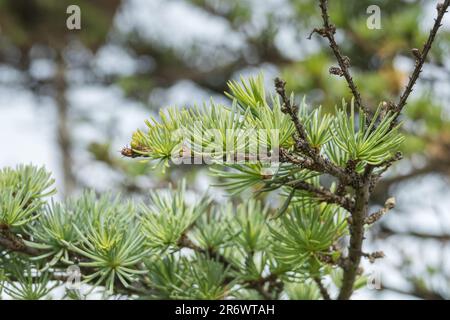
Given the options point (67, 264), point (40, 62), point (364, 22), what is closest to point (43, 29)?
point (40, 62)

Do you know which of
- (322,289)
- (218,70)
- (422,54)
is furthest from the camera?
(218,70)

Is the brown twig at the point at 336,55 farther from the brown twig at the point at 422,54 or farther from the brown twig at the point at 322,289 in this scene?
the brown twig at the point at 322,289

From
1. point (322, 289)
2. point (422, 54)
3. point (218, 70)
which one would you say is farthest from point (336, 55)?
point (218, 70)

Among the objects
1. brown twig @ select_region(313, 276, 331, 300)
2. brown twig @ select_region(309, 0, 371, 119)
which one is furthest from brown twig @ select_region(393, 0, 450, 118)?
brown twig @ select_region(313, 276, 331, 300)

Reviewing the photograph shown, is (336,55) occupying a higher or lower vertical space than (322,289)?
higher

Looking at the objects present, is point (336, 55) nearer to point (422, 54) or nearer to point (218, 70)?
point (422, 54)

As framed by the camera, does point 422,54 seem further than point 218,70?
No

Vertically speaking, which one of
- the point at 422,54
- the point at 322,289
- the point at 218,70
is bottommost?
the point at 322,289

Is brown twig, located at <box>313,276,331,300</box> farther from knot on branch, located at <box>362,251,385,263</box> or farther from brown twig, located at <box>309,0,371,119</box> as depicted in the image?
brown twig, located at <box>309,0,371,119</box>

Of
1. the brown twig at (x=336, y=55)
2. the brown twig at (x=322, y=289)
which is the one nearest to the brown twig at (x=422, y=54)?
the brown twig at (x=336, y=55)

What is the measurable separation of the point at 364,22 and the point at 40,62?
128cm

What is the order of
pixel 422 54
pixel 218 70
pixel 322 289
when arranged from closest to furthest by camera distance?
pixel 422 54 → pixel 322 289 → pixel 218 70
